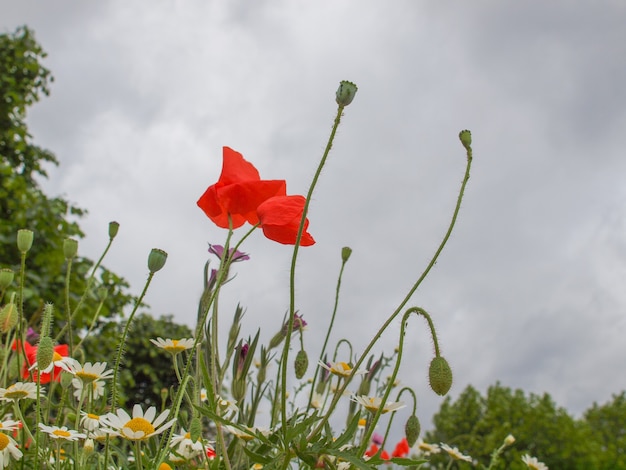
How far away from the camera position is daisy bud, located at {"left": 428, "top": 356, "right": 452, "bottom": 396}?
112 cm

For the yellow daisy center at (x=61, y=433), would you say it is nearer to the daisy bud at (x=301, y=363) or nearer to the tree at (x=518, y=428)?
the daisy bud at (x=301, y=363)

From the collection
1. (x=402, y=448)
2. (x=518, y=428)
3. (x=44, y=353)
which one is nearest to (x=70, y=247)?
(x=44, y=353)

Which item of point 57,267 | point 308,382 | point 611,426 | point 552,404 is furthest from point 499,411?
point 308,382

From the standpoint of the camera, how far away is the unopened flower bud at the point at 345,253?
1.88 metres

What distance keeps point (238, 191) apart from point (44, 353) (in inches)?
18.1

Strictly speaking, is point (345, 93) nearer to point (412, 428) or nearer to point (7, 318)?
point (412, 428)

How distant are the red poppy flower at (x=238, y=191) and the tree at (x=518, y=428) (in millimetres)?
16502

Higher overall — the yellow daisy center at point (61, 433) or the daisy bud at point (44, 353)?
the daisy bud at point (44, 353)

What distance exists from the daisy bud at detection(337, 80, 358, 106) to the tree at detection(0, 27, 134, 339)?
158 inches

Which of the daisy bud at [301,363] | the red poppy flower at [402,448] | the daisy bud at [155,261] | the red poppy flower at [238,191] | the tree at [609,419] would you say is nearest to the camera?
the daisy bud at [155,261]

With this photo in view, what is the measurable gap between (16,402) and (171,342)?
A: 34 cm

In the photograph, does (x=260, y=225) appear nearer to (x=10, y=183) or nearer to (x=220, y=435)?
(x=220, y=435)

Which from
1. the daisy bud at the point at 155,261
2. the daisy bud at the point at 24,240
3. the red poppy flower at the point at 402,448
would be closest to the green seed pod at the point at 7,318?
the daisy bud at the point at 24,240

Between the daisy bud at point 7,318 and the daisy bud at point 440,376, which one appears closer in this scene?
the daisy bud at point 440,376
